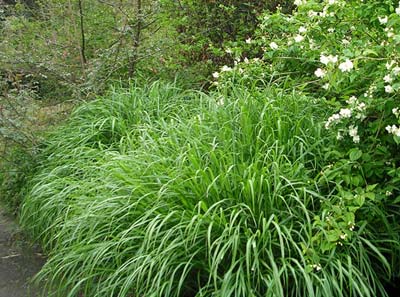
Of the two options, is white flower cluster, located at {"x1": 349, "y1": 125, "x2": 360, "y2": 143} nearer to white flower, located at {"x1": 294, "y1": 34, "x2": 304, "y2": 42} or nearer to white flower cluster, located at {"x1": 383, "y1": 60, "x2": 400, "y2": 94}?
white flower cluster, located at {"x1": 383, "y1": 60, "x2": 400, "y2": 94}

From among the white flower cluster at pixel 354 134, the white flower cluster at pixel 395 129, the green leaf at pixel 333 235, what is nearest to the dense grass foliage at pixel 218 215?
the green leaf at pixel 333 235

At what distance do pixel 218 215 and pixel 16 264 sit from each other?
7.29 ft

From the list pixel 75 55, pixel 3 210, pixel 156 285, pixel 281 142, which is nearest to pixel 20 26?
pixel 75 55

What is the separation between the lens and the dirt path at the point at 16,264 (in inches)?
151

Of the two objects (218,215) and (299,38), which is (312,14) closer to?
(299,38)

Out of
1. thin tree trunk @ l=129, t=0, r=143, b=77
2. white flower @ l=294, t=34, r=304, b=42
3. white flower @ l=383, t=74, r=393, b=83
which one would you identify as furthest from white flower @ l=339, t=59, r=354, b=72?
thin tree trunk @ l=129, t=0, r=143, b=77

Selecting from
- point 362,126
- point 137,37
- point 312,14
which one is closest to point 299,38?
point 312,14

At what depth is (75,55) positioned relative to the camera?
234 inches

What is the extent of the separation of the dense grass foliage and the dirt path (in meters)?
0.33

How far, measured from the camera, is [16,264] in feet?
14.0

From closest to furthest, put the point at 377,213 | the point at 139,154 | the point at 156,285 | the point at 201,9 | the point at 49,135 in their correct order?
1. the point at 156,285
2. the point at 377,213
3. the point at 139,154
4. the point at 49,135
5. the point at 201,9

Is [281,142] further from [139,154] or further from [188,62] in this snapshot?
[188,62]

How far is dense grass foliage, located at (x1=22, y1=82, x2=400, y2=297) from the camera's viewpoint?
2.51m

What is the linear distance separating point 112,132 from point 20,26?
86.2 inches
